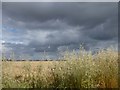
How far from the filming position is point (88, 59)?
1022cm

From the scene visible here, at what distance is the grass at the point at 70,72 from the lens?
996 centimetres

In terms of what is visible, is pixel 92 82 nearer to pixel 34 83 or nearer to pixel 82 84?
pixel 82 84

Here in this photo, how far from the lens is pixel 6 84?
9867mm

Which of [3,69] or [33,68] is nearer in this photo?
[3,69]

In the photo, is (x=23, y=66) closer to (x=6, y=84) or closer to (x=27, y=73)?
(x=27, y=73)

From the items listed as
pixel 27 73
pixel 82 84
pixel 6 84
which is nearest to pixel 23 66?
pixel 27 73

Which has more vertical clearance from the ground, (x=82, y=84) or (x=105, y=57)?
(x=105, y=57)

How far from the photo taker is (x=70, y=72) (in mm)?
10133

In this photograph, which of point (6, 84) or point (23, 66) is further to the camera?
point (23, 66)

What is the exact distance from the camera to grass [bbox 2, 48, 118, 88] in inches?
392

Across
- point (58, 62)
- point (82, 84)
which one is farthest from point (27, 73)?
point (82, 84)

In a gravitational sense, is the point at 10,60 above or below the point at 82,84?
above

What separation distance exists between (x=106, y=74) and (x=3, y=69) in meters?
2.67

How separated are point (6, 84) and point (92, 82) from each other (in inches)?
84.3
